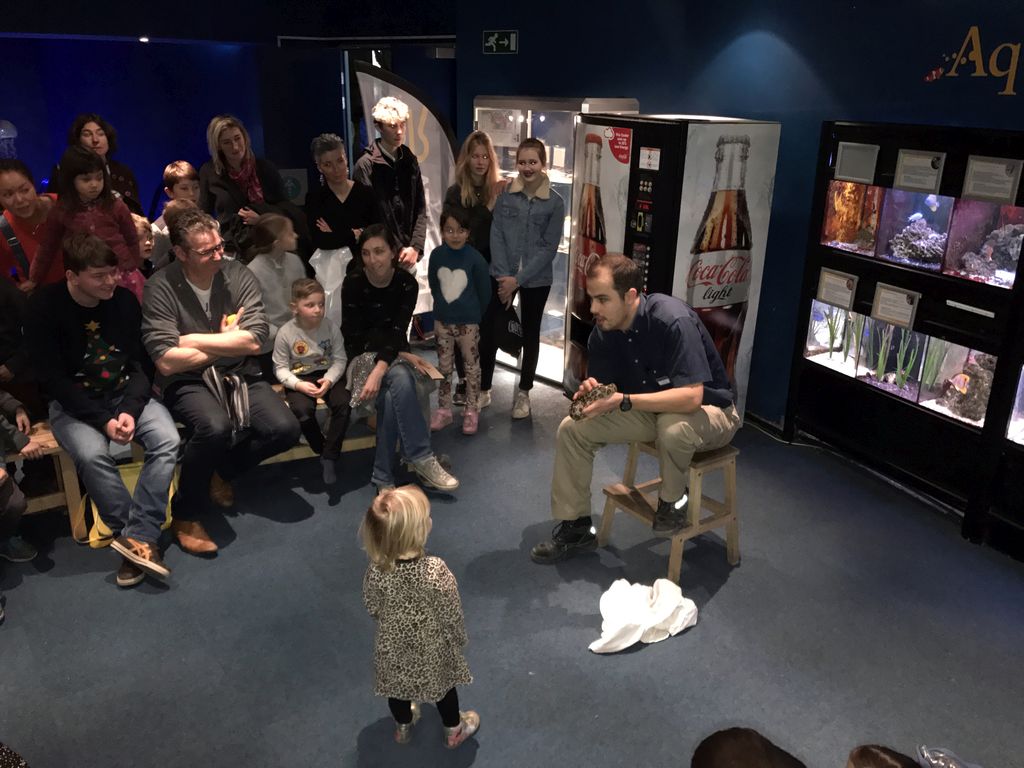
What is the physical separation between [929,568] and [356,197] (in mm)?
3482

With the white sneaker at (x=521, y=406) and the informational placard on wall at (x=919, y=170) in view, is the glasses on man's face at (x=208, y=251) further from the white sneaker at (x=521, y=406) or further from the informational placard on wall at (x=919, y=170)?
the informational placard on wall at (x=919, y=170)

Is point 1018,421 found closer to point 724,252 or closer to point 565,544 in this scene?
point 724,252

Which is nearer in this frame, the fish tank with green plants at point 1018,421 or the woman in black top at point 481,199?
the fish tank with green plants at point 1018,421

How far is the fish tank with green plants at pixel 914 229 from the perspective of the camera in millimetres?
3793

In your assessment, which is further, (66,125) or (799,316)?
(66,125)

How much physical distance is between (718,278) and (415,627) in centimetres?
291

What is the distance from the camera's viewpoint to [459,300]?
4.57 metres

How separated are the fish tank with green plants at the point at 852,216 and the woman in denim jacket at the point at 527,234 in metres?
1.46

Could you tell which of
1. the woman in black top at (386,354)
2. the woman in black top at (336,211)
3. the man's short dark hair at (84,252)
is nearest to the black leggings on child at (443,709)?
the woman in black top at (386,354)

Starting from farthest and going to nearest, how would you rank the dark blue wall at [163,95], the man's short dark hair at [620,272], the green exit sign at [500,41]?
the dark blue wall at [163,95], the green exit sign at [500,41], the man's short dark hair at [620,272]

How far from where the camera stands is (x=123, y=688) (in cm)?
273

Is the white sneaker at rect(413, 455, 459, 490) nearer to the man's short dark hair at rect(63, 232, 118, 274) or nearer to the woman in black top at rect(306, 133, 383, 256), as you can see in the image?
the woman in black top at rect(306, 133, 383, 256)

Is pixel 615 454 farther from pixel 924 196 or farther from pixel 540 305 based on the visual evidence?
pixel 924 196

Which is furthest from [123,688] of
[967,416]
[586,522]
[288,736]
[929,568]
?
[967,416]
